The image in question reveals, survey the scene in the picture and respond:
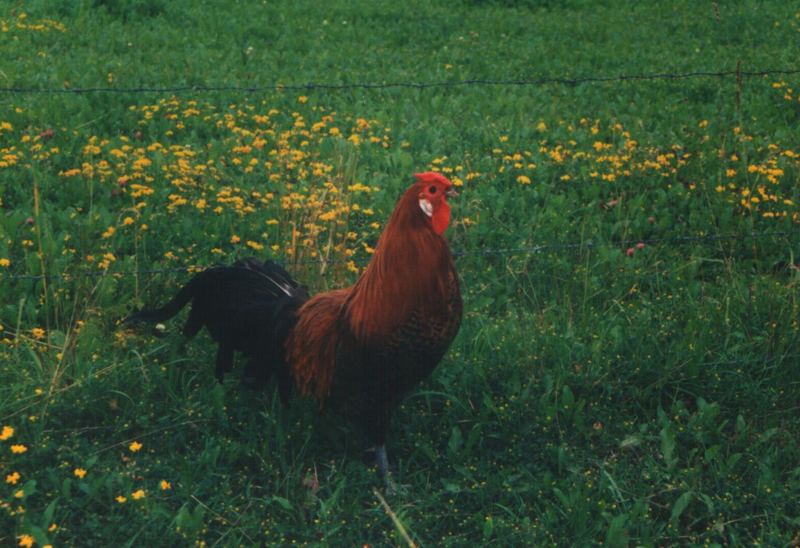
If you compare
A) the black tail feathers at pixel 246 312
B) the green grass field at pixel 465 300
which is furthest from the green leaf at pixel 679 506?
the black tail feathers at pixel 246 312

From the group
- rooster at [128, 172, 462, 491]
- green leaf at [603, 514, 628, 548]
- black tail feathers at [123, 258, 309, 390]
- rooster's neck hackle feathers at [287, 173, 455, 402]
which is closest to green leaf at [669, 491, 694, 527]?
green leaf at [603, 514, 628, 548]

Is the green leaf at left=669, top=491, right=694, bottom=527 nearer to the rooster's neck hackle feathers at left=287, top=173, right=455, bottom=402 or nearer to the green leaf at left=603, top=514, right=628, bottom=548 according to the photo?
the green leaf at left=603, top=514, right=628, bottom=548

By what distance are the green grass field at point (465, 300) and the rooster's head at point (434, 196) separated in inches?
39.8

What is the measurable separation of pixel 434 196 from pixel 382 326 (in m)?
0.54

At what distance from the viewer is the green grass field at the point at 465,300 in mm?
3752

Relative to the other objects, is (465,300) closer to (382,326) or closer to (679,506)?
(382,326)

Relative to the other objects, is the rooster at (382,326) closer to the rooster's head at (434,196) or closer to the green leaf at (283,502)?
the rooster's head at (434,196)

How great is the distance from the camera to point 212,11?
1211cm

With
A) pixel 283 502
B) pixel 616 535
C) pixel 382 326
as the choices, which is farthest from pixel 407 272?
pixel 616 535

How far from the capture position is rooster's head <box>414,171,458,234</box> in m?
3.60

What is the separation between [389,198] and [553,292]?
164 centimetres

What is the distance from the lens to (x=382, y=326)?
144 inches

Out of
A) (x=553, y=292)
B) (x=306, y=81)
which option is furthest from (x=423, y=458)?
(x=306, y=81)

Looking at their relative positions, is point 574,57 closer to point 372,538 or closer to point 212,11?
point 212,11
